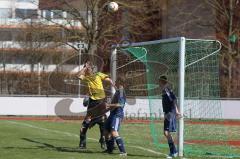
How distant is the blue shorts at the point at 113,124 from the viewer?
1473cm

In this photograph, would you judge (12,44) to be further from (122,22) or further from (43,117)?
(43,117)

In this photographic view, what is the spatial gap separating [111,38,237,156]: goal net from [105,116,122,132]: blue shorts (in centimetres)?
223

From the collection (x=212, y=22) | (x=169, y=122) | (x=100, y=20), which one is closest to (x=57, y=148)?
(x=169, y=122)

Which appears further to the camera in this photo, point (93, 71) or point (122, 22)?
point (122, 22)

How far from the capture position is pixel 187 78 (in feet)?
61.5

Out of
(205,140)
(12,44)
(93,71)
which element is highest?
(12,44)

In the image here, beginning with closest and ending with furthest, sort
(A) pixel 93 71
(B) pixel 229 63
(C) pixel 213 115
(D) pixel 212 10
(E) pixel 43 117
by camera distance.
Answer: (A) pixel 93 71 < (C) pixel 213 115 < (E) pixel 43 117 < (B) pixel 229 63 < (D) pixel 212 10

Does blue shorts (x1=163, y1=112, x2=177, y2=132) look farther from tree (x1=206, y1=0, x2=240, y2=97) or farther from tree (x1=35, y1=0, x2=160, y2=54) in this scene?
tree (x1=206, y1=0, x2=240, y2=97)

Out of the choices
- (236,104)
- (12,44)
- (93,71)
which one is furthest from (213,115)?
(12,44)

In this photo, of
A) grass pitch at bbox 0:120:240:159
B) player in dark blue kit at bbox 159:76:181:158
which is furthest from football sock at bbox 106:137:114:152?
player in dark blue kit at bbox 159:76:181:158

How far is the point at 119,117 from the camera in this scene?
49.0 ft

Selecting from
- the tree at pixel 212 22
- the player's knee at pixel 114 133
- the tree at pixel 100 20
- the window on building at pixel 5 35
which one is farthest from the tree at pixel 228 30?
the player's knee at pixel 114 133

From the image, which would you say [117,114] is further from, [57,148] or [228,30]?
[228,30]

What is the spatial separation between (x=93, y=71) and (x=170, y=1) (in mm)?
35312
